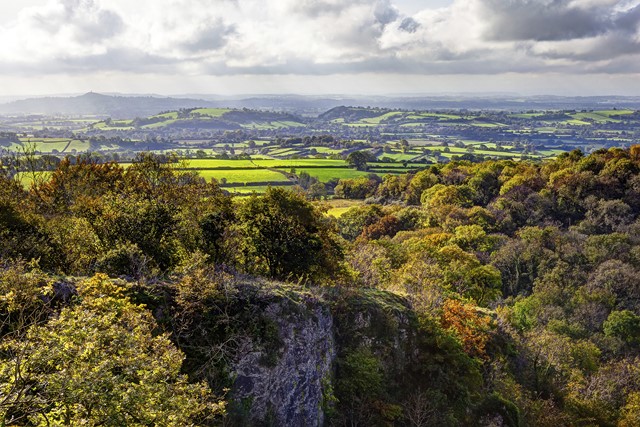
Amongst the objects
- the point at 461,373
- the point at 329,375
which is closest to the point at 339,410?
the point at 329,375

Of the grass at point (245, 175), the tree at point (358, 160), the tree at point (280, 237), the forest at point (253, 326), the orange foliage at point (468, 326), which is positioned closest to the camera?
the forest at point (253, 326)

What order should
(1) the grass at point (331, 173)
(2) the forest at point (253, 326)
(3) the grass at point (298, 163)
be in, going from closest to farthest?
(2) the forest at point (253, 326)
(1) the grass at point (331, 173)
(3) the grass at point (298, 163)

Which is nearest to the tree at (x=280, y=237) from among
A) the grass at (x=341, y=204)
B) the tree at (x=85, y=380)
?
the tree at (x=85, y=380)

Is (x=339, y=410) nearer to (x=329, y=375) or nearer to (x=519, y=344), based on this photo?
(x=329, y=375)

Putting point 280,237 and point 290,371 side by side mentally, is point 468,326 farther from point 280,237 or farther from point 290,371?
point 290,371

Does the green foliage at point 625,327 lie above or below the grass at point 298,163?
below

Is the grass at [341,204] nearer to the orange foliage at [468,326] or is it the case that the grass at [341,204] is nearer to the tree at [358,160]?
the tree at [358,160]

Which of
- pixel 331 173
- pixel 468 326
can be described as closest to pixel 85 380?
pixel 468 326
